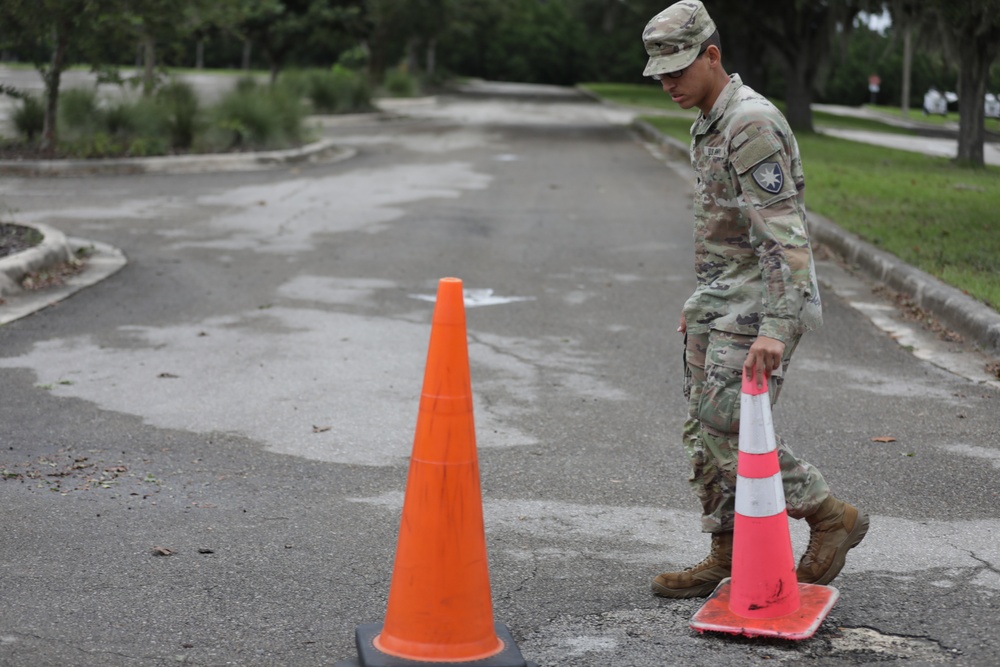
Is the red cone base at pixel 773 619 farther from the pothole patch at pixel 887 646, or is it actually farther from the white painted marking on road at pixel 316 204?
the white painted marking on road at pixel 316 204

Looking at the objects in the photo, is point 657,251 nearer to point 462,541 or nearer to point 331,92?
point 462,541

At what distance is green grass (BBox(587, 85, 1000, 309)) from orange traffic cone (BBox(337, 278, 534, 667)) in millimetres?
5717

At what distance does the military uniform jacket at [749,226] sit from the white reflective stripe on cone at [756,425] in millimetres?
197

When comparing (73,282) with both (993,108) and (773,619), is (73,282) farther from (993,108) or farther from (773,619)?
(993,108)

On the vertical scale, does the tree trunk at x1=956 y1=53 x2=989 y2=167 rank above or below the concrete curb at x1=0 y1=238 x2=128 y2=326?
above

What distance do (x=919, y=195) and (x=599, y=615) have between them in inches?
484

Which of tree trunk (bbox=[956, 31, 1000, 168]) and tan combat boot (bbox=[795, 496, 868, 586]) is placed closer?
tan combat boot (bbox=[795, 496, 868, 586])

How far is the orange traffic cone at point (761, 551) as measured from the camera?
3795 millimetres

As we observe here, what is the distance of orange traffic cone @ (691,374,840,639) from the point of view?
3.79 meters

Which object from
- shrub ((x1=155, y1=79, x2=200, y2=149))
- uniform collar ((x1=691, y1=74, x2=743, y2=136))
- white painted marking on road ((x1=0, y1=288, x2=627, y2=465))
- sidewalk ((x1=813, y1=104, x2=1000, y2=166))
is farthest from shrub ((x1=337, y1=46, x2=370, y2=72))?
uniform collar ((x1=691, y1=74, x2=743, y2=136))

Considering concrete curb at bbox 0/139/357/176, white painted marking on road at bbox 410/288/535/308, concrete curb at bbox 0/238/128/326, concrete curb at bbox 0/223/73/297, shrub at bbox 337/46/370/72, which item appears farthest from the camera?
shrub at bbox 337/46/370/72

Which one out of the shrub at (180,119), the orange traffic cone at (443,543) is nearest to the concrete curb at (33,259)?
the orange traffic cone at (443,543)

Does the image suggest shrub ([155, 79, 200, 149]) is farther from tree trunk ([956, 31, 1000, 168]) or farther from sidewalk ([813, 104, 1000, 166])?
sidewalk ([813, 104, 1000, 166])

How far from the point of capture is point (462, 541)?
3641 millimetres
